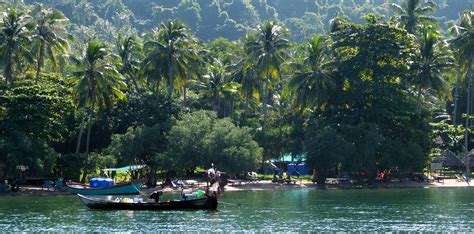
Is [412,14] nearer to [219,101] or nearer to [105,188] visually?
[219,101]

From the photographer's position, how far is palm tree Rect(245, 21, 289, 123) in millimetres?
93438

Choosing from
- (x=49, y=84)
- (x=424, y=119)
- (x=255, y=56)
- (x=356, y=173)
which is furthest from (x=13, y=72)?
(x=424, y=119)

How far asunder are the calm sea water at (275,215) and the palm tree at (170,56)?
20.8 metres

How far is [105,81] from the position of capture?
264 ft

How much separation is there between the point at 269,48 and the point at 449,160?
80.0ft

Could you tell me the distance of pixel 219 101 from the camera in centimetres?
10344

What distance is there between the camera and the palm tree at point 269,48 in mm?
93438

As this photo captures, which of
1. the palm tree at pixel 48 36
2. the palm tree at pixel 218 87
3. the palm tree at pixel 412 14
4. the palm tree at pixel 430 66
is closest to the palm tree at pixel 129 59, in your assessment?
the palm tree at pixel 218 87

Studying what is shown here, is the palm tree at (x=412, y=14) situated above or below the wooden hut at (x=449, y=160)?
above

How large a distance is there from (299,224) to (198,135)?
32407 mm

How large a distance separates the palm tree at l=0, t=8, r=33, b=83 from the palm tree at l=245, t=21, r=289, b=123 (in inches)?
1026

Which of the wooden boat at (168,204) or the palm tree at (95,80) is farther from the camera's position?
the palm tree at (95,80)

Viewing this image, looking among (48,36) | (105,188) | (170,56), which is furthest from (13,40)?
(105,188)

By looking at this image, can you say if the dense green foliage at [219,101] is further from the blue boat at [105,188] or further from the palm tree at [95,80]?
the blue boat at [105,188]
